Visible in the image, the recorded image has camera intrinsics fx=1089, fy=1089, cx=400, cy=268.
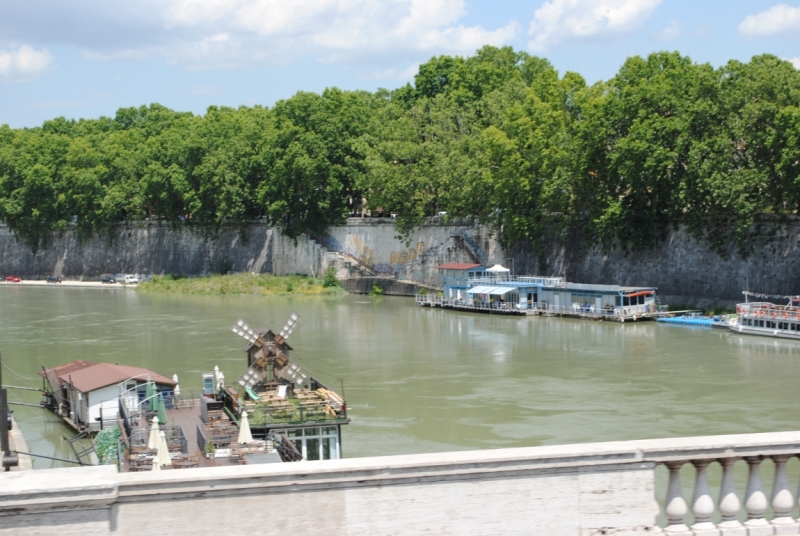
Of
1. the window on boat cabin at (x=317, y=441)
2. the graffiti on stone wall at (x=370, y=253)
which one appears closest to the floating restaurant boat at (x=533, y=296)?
the graffiti on stone wall at (x=370, y=253)

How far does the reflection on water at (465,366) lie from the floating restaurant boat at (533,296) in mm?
1001

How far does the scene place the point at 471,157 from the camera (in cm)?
4819

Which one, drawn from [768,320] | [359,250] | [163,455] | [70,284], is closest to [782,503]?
[163,455]

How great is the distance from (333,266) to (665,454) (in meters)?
47.4

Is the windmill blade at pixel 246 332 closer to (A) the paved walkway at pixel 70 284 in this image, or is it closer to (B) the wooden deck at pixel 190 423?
(B) the wooden deck at pixel 190 423

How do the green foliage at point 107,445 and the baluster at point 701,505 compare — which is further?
the green foliage at point 107,445

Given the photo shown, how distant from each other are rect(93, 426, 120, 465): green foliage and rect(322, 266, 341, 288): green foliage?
101 ft

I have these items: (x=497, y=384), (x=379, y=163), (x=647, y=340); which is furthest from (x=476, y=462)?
(x=379, y=163)

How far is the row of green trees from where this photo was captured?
35.0 meters

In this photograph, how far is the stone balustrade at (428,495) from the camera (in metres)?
4.50

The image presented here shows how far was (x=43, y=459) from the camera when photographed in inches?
749

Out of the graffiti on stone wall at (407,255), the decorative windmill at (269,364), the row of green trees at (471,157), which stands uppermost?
the row of green trees at (471,157)

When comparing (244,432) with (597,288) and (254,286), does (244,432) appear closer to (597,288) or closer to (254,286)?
(597,288)

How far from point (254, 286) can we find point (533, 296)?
1607cm
